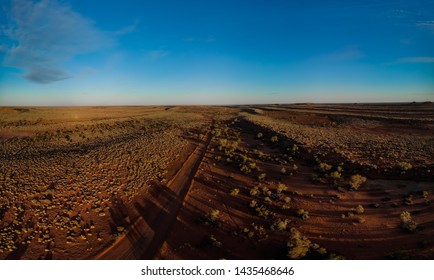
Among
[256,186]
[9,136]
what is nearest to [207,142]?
[256,186]

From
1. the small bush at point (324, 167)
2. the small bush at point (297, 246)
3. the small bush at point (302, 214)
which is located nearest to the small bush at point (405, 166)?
the small bush at point (324, 167)

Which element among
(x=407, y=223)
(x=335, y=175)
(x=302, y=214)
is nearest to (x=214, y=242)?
(x=302, y=214)

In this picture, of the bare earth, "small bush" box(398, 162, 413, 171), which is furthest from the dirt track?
"small bush" box(398, 162, 413, 171)

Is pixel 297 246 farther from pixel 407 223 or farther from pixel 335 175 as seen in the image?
pixel 335 175

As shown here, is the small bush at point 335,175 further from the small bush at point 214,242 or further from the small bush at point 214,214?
the small bush at point 214,242

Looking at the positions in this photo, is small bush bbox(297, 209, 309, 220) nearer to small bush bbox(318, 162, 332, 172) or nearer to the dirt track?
the dirt track
